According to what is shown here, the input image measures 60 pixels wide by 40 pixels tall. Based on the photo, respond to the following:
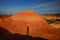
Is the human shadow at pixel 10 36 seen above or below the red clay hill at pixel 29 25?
below

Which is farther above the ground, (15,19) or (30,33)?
(15,19)

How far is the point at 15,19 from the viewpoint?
98.5 inches

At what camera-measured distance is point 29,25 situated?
2.48 metres

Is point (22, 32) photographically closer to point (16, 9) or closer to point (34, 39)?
point (34, 39)

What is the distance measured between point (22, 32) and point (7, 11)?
40cm

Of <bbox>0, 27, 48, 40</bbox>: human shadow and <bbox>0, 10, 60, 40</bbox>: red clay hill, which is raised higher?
<bbox>0, 10, 60, 40</bbox>: red clay hill

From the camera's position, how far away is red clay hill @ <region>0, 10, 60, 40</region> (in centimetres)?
243

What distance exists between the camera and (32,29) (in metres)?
2.46

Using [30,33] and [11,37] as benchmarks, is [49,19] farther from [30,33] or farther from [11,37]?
[11,37]

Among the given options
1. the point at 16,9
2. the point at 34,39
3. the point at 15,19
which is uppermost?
the point at 16,9

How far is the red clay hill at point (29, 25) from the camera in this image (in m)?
2.43

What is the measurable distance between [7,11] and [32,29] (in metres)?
0.47

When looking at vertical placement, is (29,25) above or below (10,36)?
above

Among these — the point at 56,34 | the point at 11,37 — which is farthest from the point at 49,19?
the point at 11,37
